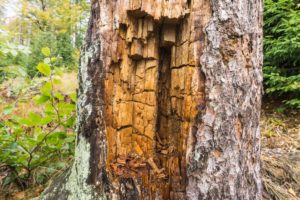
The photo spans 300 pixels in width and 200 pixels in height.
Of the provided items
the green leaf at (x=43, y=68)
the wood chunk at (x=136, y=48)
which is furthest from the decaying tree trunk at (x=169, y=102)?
the green leaf at (x=43, y=68)

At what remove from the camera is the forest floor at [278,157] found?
190 centimetres

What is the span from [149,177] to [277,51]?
11.6 ft

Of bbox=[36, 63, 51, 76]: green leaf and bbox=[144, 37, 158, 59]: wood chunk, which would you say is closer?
bbox=[144, 37, 158, 59]: wood chunk

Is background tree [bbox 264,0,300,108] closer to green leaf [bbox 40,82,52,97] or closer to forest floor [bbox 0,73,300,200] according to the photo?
forest floor [bbox 0,73,300,200]

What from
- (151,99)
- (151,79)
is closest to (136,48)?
(151,79)

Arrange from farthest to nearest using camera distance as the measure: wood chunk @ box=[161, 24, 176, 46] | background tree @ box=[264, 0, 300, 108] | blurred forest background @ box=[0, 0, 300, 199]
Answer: background tree @ box=[264, 0, 300, 108]
blurred forest background @ box=[0, 0, 300, 199]
wood chunk @ box=[161, 24, 176, 46]

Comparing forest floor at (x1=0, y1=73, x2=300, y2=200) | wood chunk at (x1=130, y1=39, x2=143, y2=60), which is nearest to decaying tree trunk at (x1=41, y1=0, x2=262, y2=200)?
wood chunk at (x1=130, y1=39, x2=143, y2=60)

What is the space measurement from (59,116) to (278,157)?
2.22 m

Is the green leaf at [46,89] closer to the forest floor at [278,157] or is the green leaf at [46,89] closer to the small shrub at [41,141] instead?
the small shrub at [41,141]

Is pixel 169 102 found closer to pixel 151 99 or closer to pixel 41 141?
pixel 151 99

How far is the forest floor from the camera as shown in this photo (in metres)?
1.90

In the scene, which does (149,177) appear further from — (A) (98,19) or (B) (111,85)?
(A) (98,19)

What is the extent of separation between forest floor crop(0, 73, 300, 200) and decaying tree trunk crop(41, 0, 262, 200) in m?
0.66

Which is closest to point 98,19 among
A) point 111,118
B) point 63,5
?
point 111,118
